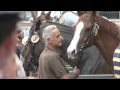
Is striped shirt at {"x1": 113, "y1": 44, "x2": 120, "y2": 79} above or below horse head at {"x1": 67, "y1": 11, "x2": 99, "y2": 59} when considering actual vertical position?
below

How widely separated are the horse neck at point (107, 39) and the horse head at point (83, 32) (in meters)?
0.06

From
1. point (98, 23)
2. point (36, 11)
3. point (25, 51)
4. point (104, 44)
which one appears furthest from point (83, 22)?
point (25, 51)

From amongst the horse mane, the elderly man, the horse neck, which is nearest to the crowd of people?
the elderly man

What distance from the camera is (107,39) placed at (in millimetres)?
2996

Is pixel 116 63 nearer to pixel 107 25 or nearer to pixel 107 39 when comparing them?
pixel 107 39

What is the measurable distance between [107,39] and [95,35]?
15 cm

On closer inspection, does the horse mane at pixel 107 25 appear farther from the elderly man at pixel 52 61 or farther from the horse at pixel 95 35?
the elderly man at pixel 52 61

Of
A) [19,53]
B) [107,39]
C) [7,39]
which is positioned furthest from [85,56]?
[7,39]

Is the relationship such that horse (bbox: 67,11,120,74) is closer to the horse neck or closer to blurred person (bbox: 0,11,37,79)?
the horse neck

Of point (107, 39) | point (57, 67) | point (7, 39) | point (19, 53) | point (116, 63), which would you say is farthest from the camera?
point (19, 53)

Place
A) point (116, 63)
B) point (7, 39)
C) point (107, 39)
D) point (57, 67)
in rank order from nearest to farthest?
point (7, 39) → point (57, 67) → point (116, 63) → point (107, 39)

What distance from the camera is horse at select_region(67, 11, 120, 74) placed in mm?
2861
